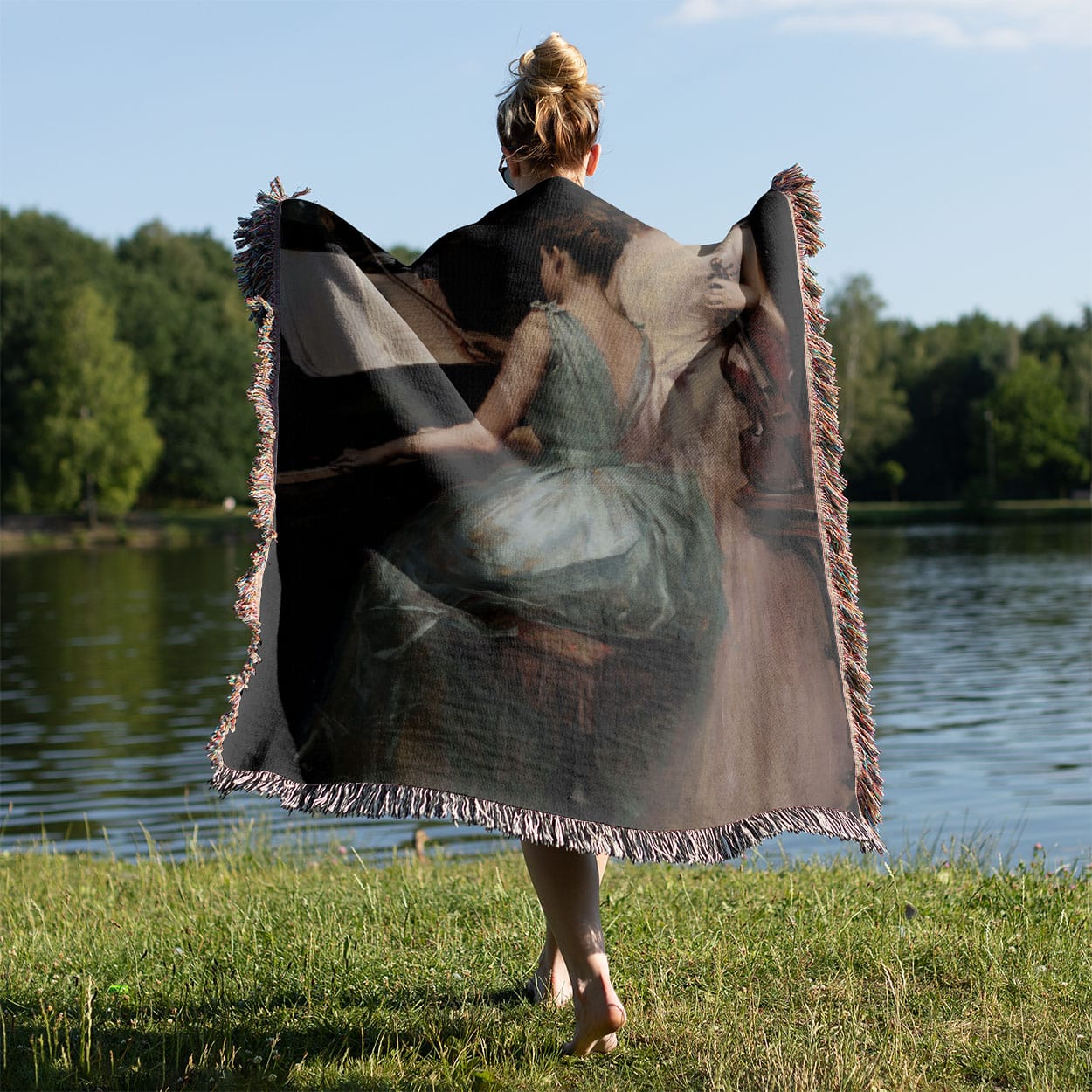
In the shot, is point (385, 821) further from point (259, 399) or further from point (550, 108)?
point (550, 108)

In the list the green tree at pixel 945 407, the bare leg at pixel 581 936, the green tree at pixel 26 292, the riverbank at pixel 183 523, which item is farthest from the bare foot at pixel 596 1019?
the green tree at pixel 945 407

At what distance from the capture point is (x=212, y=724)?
13984 millimetres

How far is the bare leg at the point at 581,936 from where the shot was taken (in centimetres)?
287

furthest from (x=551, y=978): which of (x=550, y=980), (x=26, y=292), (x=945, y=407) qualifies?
(x=945, y=407)

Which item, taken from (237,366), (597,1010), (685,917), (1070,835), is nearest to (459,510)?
(597,1010)

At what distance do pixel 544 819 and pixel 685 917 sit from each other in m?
1.26

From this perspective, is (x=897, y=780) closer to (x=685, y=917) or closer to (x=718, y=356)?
(x=685, y=917)

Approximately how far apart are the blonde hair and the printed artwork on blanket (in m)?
0.11

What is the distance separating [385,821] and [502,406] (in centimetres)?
633

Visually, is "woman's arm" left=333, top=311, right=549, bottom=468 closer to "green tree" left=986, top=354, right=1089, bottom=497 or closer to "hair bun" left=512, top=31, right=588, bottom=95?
"hair bun" left=512, top=31, right=588, bottom=95

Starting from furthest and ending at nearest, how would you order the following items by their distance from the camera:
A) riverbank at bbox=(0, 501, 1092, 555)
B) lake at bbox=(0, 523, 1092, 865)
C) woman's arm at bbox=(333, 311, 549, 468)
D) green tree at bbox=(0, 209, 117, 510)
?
1. green tree at bbox=(0, 209, 117, 510)
2. riverbank at bbox=(0, 501, 1092, 555)
3. lake at bbox=(0, 523, 1092, 865)
4. woman's arm at bbox=(333, 311, 549, 468)

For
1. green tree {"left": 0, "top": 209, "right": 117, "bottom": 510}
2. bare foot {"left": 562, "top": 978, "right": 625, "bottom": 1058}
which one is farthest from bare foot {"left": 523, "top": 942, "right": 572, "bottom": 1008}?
green tree {"left": 0, "top": 209, "right": 117, "bottom": 510}

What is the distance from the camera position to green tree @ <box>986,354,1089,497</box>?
65750mm

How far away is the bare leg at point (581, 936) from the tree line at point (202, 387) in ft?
160
